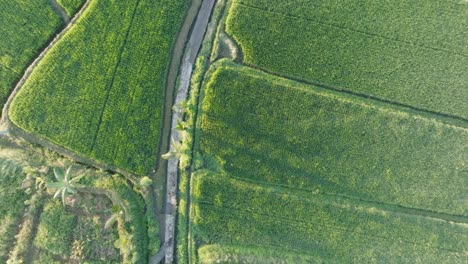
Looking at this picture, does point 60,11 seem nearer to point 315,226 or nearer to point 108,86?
point 108,86

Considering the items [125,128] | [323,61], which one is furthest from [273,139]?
[125,128]

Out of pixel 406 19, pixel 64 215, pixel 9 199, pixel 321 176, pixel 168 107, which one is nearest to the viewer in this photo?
pixel 9 199

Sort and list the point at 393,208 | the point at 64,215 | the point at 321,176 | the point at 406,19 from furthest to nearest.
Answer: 1. the point at 406,19
2. the point at 393,208
3. the point at 321,176
4. the point at 64,215

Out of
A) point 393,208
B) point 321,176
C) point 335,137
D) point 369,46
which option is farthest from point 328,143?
point 369,46

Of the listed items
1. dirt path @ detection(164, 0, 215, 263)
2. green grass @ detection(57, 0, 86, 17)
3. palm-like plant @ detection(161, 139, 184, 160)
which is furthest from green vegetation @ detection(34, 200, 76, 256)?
green grass @ detection(57, 0, 86, 17)

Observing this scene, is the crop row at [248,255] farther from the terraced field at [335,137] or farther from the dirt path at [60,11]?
the dirt path at [60,11]

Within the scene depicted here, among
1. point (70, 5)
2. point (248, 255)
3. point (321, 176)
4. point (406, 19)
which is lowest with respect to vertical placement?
point (248, 255)
